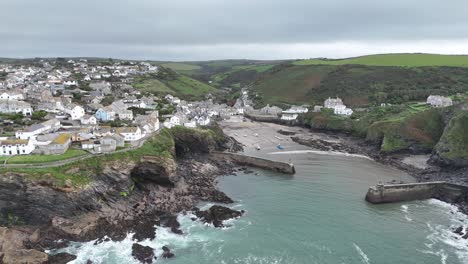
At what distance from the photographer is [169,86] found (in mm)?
147750

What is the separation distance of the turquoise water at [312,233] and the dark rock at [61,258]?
0.89 meters

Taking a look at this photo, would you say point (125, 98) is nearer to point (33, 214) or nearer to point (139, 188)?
point (139, 188)

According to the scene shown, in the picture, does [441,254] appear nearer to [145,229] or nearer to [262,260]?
[262,260]

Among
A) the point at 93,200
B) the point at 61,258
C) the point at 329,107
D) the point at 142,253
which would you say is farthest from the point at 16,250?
the point at 329,107

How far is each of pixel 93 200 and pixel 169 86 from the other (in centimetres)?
11491

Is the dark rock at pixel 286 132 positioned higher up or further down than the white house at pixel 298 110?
further down

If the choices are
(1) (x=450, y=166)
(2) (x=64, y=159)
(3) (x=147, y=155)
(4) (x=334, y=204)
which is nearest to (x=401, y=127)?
(1) (x=450, y=166)

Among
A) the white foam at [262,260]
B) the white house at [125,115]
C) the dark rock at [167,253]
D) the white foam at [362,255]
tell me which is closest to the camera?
the white foam at [262,260]

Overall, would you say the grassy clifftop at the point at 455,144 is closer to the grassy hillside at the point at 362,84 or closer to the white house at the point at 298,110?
the grassy hillside at the point at 362,84

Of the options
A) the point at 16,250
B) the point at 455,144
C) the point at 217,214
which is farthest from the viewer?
the point at 455,144

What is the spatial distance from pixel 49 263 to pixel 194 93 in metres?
124

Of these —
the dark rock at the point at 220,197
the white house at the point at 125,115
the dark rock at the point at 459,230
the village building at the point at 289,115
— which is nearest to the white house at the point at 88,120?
the white house at the point at 125,115

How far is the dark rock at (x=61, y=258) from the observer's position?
29203mm

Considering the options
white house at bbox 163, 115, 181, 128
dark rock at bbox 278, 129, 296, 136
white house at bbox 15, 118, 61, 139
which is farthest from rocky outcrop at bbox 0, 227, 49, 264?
dark rock at bbox 278, 129, 296, 136
